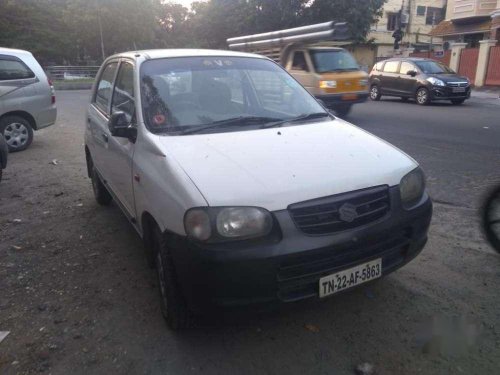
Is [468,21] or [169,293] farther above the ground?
[468,21]

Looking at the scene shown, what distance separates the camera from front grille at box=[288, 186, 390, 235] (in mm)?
2367

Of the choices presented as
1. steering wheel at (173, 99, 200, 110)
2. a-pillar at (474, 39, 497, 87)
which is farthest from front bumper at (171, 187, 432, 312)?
a-pillar at (474, 39, 497, 87)

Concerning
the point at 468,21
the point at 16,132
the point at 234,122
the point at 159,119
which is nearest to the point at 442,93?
the point at 16,132

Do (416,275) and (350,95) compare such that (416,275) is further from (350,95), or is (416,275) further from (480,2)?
(480,2)

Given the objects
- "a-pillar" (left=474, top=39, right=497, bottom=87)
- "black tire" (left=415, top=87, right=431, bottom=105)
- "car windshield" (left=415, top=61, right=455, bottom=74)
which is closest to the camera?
"black tire" (left=415, top=87, right=431, bottom=105)

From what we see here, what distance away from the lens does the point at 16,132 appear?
8617 mm

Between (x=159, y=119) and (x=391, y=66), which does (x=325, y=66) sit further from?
(x=159, y=119)

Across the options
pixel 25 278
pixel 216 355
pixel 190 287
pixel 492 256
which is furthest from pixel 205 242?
pixel 492 256

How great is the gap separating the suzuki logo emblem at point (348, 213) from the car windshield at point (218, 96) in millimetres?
1117

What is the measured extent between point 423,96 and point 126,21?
28050mm

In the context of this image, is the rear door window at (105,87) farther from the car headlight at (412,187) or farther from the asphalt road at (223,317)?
the car headlight at (412,187)

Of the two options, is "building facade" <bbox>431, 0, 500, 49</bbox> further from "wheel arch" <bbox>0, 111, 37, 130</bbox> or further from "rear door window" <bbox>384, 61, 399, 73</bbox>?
"wheel arch" <bbox>0, 111, 37, 130</bbox>

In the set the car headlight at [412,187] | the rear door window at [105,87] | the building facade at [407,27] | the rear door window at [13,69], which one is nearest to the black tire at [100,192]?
the rear door window at [105,87]

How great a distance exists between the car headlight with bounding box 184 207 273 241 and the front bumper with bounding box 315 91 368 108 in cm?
906
